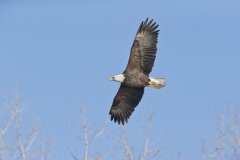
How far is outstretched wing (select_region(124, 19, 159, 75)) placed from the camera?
34.8 metres

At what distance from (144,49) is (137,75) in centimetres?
59

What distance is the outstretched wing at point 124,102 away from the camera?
35062 millimetres

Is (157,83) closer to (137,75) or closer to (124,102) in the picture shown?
(137,75)

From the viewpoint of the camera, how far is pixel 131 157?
126 feet

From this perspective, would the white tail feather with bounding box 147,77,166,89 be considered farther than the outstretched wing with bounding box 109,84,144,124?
No

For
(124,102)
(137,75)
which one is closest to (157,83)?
(137,75)

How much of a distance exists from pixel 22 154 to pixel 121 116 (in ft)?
15.7

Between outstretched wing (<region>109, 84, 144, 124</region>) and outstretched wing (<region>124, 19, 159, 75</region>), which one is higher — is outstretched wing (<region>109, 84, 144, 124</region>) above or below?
below

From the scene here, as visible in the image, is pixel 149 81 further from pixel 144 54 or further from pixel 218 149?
pixel 218 149

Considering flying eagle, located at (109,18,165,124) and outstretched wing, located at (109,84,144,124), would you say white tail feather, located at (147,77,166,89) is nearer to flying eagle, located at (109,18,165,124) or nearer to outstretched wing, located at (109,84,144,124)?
flying eagle, located at (109,18,165,124)

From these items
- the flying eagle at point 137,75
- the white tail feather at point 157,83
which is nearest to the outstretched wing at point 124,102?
the flying eagle at point 137,75

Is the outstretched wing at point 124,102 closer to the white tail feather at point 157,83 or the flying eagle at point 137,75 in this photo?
the flying eagle at point 137,75

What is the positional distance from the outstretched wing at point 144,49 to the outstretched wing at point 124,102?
0.45m

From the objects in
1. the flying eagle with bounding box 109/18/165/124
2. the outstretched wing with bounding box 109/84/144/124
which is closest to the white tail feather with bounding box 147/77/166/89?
the flying eagle with bounding box 109/18/165/124
